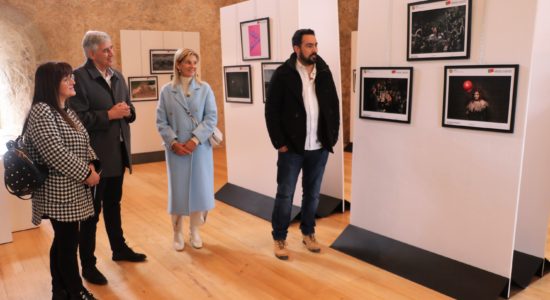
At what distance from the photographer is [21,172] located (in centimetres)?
279

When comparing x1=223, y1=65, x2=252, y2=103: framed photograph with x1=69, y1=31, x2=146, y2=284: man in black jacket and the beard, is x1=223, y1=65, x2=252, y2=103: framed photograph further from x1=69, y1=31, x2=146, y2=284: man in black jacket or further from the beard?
x1=69, y1=31, x2=146, y2=284: man in black jacket

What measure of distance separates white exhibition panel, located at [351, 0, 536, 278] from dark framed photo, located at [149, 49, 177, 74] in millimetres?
5909

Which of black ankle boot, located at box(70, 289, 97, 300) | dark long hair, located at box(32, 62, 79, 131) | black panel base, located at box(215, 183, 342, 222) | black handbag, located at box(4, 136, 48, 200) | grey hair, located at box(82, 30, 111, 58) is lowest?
black panel base, located at box(215, 183, 342, 222)

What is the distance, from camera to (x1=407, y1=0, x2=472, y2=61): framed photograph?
3.48 metres

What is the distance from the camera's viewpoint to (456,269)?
146 inches

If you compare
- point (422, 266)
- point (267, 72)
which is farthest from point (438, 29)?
point (267, 72)

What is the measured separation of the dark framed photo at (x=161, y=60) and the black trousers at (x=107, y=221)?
5591 mm

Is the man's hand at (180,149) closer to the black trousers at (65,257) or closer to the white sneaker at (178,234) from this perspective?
the white sneaker at (178,234)

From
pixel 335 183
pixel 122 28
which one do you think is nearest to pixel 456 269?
pixel 335 183

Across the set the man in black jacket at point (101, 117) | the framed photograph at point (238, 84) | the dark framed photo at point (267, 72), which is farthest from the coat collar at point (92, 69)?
the framed photograph at point (238, 84)

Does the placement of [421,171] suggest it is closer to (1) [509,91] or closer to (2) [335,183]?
(1) [509,91]

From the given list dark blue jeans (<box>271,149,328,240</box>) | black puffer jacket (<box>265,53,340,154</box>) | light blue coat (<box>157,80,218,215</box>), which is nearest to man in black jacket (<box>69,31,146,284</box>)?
light blue coat (<box>157,80,218,215</box>)

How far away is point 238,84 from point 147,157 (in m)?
3.98

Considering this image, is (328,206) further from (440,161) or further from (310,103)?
(440,161)
